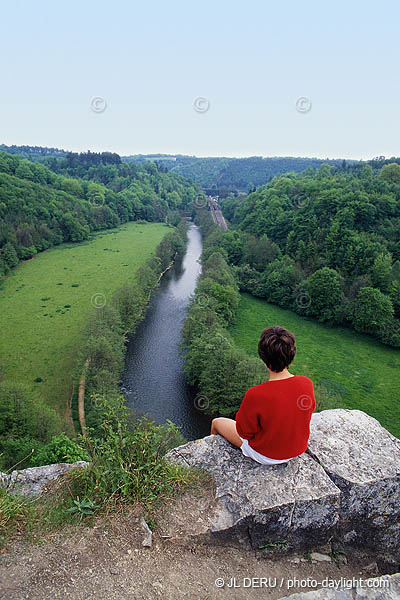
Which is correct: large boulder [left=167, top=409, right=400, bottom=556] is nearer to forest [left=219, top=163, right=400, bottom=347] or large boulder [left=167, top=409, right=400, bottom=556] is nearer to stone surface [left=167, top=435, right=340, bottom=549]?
stone surface [left=167, top=435, right=340, bottom=549]

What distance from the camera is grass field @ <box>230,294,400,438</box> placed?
33.5m

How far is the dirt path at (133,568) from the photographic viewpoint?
3828mm

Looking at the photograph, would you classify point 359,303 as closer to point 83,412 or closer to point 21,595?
point 83,412

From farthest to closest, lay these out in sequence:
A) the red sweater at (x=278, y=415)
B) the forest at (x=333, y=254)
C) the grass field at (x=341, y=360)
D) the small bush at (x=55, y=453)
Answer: the forest at (x=333, y=254), the grass field at (x=341, y=360), the small bush at (x=55, y=453), the red sweater at (x=278, y=415)

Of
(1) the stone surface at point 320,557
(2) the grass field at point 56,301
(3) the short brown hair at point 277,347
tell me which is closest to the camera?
(3) the short brown hair at point 277,347

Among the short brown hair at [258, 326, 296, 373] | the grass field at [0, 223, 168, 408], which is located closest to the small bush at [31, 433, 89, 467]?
the short brown hair at [258, 326, 296, 373]

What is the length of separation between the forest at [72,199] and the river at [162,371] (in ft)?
121

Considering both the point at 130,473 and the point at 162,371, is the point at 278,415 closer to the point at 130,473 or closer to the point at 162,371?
the point at 130,473

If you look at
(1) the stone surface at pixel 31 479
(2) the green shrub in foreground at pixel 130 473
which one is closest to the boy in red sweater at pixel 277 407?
(2) the green shrub in foreground at pixel 130 473

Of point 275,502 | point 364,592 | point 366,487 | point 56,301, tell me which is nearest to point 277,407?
point 275,502

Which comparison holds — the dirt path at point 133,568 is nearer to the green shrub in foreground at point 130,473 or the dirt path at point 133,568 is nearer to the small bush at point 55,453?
the green shrub in foreground at point 130,473

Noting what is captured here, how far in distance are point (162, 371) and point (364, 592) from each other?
32381 millimetres

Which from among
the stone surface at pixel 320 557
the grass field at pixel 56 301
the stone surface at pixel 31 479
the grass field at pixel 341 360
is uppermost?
the stone surface at pixel 31 479

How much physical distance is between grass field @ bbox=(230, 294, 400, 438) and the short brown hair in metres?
28.1
